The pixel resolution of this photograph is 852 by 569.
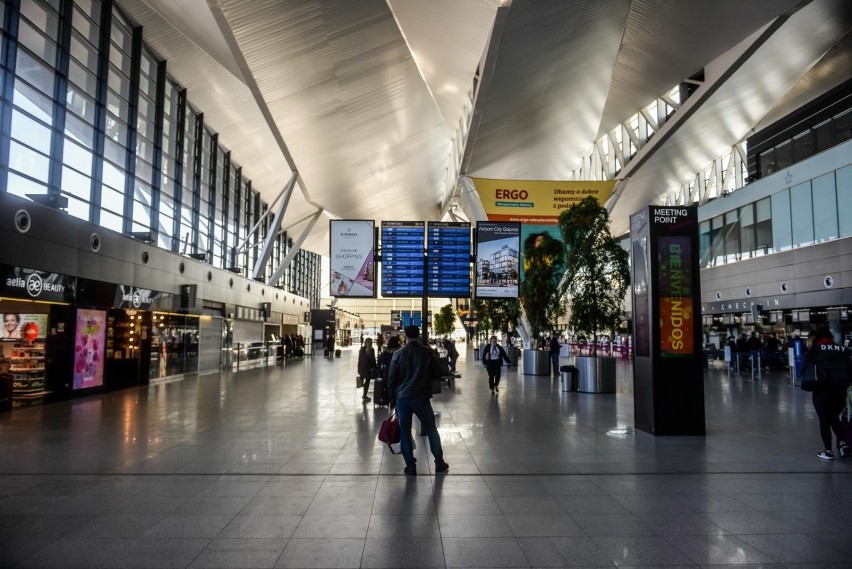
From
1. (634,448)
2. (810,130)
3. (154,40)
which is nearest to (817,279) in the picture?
(810,130)

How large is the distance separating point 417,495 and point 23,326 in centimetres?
1094

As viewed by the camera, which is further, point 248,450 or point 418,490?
point 248,450

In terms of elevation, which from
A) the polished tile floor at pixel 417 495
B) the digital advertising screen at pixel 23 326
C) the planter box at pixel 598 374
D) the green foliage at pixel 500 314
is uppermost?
the green foliage at pixel 500 314

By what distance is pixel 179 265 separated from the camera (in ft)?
64.8

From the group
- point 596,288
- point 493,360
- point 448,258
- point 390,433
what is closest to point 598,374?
point 596,288

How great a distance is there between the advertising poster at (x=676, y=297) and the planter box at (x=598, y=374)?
6177 mm

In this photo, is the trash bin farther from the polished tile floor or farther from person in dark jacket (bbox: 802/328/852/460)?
person in dark jacket (bbox: 802/328/852/460)

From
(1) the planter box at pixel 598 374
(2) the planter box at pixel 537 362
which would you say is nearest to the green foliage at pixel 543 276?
(2) the planter box at pixel 537 362

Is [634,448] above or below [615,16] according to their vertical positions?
below

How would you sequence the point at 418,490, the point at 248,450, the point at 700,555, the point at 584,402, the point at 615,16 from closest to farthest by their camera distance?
the point at 700,555 → the point at 418,490 → the point at 248,450 → the point at 584,402 → the point at 615,16

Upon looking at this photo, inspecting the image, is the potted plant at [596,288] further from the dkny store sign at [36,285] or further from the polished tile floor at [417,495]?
the dkny store sign at [36,285]

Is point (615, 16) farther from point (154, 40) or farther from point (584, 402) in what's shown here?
point (154, 40)

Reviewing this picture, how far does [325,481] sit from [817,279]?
21.5m

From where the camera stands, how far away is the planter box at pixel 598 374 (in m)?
14.5
